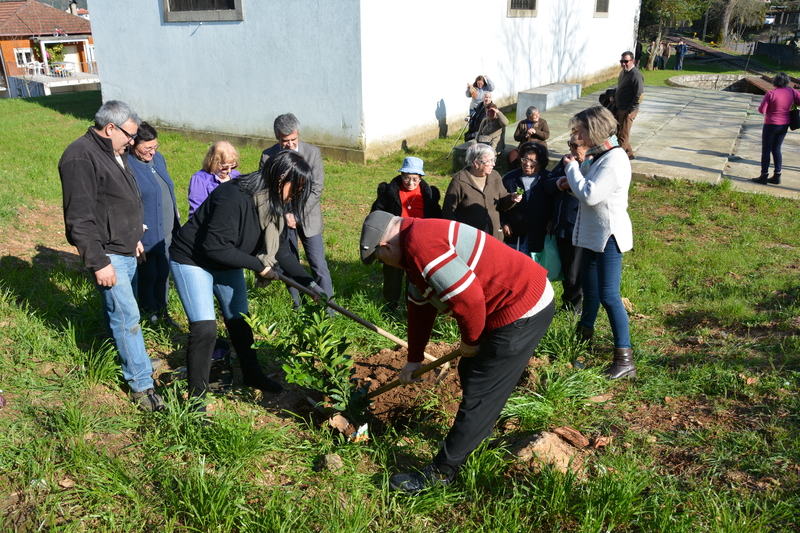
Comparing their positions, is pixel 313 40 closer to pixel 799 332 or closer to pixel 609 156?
pixel 609 156

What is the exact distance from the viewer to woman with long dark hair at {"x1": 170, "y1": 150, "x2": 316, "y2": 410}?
3.35 meters

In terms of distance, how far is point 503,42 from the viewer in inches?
592

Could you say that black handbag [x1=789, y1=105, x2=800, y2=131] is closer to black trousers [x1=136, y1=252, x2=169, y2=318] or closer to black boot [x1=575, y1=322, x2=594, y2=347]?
black boot [x1=575, y1=322, x2=594, y2=347]

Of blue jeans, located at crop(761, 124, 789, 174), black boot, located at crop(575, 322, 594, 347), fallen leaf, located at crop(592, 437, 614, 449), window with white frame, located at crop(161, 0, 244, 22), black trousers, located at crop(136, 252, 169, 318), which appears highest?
window with white frame, located at crop(161, 0, 244, 22)

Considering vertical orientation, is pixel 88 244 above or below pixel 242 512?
above

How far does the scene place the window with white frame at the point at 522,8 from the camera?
15047 mm

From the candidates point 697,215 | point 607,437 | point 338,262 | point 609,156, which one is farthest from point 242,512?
point 697,215

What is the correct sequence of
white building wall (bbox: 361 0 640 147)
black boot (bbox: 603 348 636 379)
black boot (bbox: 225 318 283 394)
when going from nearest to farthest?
black boot (bbox: 225 318 283 394)
black boot (bbox: 603 348 636 379)
white building wall (bbox: 361 0 640 147)

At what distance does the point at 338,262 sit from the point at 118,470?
3792 millimetres

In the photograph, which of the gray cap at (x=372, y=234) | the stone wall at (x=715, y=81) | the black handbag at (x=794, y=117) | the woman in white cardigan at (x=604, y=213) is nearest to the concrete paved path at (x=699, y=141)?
the black handbag at (x=794, y=117)

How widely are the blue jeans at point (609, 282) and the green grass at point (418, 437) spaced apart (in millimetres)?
339

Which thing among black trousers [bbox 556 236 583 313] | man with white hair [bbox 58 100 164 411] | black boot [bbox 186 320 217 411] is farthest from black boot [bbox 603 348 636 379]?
man with white hair [bbox 58 100 164 411]

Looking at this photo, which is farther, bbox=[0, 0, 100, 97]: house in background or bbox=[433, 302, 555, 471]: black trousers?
bbox=[0, 0, 100, 97]: house in background

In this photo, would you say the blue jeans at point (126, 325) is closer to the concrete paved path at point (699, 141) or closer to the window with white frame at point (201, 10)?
the concrete paved path at point (699, 141)
